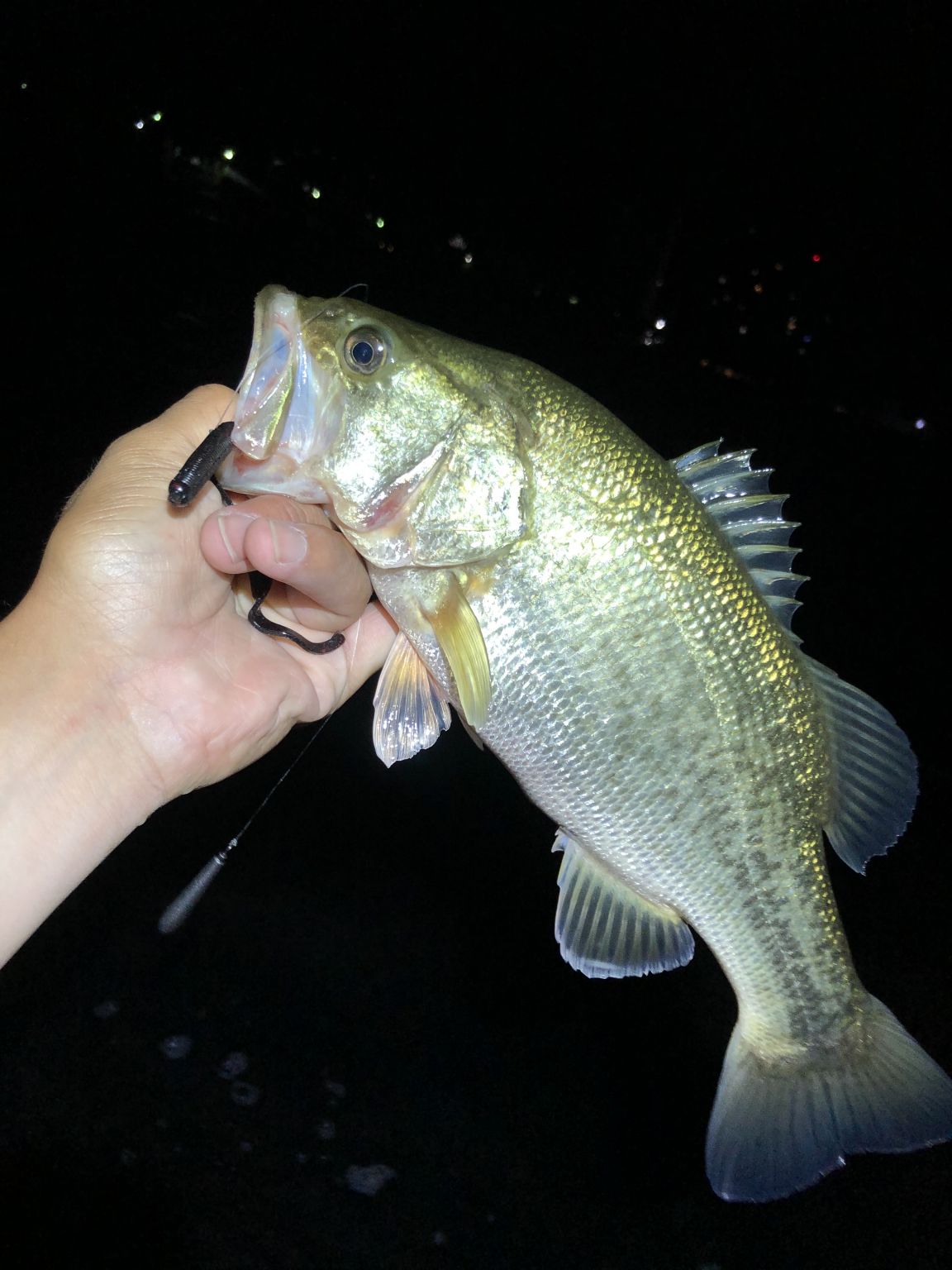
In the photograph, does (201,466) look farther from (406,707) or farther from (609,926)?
(609,926)

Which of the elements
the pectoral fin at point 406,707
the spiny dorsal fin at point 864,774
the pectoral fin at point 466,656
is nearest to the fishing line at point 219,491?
the pectoral fin at point 406,707

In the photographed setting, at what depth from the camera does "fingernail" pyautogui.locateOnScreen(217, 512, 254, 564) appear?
1445 millimetres

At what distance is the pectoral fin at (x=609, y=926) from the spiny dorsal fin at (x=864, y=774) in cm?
44

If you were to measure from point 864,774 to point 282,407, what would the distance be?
1537 millimetres

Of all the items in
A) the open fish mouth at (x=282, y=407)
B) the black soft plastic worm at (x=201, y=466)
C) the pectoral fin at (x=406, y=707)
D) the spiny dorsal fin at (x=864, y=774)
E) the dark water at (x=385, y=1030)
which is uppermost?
the open fish mouth at (x=282, y=407)

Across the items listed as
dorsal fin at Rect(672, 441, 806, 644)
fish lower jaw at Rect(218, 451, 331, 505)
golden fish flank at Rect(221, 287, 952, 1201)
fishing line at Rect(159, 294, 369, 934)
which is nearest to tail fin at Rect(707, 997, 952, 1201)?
golden fish flank at Rect(221, 287, 952, 1201)

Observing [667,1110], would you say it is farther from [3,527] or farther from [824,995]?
[3,527]

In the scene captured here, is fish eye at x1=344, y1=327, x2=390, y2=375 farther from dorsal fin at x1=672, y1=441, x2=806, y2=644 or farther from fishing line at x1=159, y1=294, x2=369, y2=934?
dorsal fin at x1=672, y1=441, x2=806, y2=644

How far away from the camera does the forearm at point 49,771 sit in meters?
1.44

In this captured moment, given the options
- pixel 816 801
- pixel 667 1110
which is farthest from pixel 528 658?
pixel 667 1110

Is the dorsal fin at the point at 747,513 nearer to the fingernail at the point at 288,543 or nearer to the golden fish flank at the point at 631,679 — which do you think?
the golden fish flank at the point at 631,679

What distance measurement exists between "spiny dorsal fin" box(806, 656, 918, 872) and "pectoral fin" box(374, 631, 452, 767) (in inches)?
34.7

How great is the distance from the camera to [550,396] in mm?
1524

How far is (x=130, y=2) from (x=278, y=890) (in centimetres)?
2058
